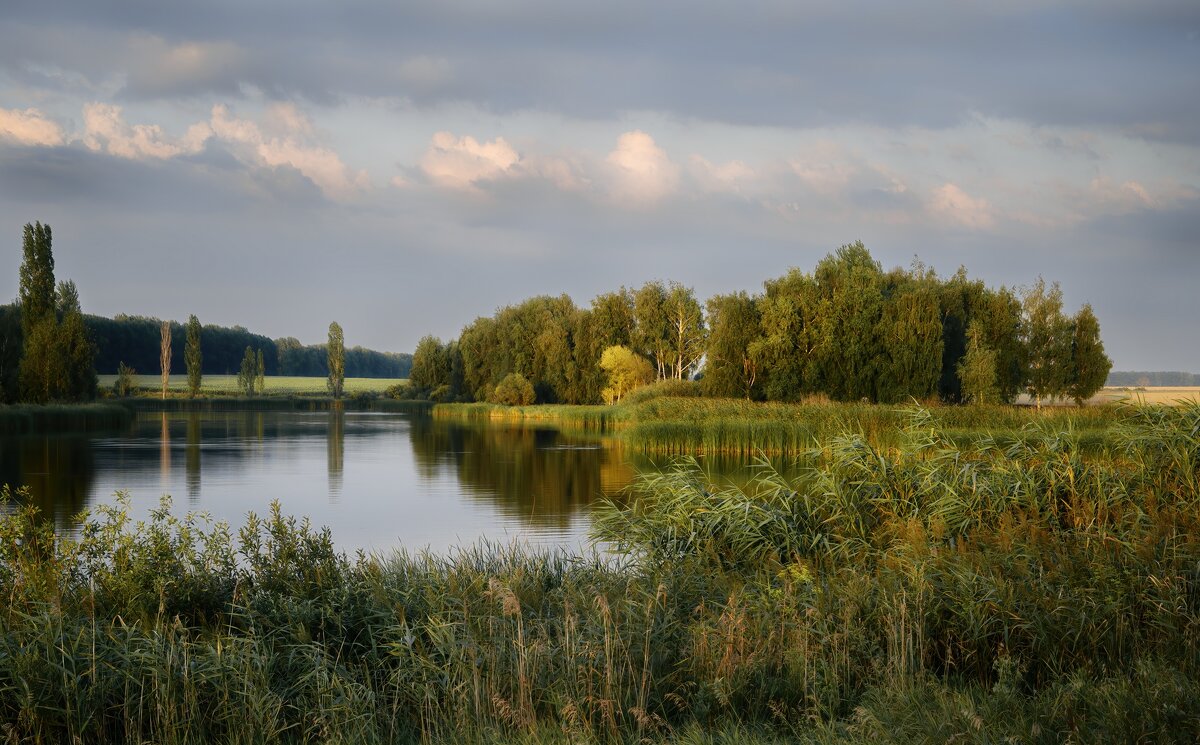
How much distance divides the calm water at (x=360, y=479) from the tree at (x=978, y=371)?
18.5 meters

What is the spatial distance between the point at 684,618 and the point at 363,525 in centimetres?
1154

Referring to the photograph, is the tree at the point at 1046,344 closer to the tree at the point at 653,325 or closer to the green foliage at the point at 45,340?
the tree at the point at 653,325

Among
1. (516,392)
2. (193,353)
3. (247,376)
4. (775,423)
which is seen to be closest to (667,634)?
(775,423)

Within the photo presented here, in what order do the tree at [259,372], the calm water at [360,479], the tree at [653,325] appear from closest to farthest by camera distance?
1. the calm water at [360,479]
2. the tree at [653,325]
3. the tree at [259,372]

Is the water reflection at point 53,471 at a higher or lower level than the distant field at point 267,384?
lower


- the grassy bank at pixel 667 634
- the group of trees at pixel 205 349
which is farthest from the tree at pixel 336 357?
the grassy bank at pixel 667 634

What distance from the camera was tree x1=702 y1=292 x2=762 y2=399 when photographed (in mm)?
45531

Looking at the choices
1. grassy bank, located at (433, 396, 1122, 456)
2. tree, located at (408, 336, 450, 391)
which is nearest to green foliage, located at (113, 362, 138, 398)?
tree, located at (408, 336, 450, 391)

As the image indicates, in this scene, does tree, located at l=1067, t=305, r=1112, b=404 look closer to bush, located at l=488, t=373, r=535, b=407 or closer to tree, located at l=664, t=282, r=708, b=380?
tree, located at l=664, t=282, r=708, b=380

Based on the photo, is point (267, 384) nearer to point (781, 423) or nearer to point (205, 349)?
point (205, 349)

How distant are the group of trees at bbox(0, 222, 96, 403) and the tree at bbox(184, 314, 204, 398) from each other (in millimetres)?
29554

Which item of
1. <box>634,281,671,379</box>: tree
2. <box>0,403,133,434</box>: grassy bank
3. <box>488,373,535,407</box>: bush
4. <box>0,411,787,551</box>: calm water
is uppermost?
<box>634,281,671,379</box>: tree

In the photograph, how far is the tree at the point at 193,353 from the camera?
82.9m

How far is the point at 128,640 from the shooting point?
5.37 meters
